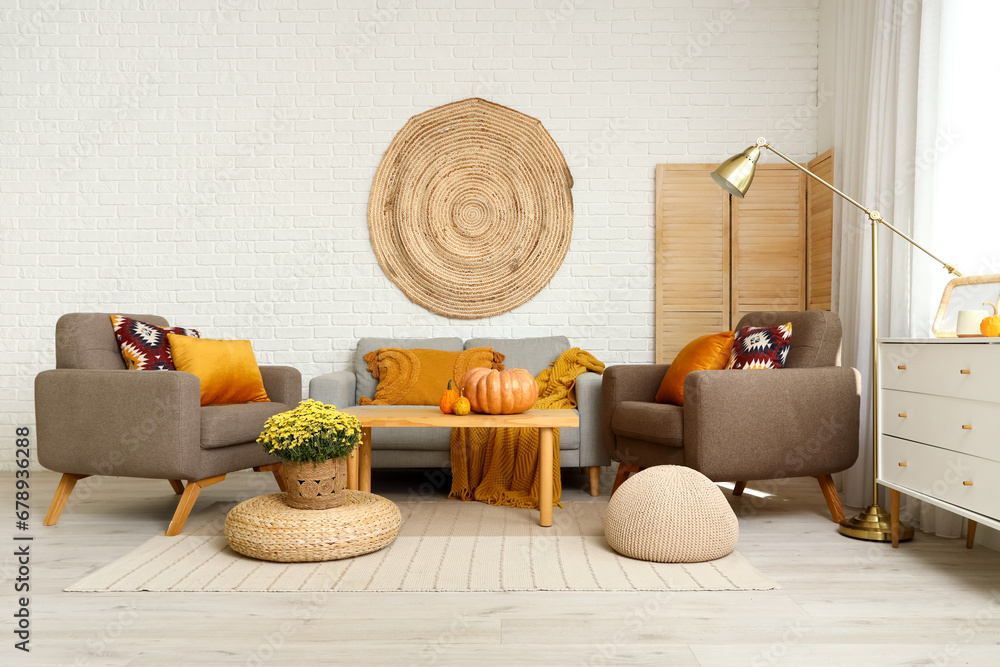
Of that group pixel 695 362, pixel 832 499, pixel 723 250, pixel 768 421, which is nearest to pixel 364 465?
pixel 695 362

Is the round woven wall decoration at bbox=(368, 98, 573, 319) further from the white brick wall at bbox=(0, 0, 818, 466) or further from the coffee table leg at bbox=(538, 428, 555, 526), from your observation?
the coffee table leg at bbox=(538, 428, 555, 526)

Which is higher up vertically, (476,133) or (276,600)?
(476,133)

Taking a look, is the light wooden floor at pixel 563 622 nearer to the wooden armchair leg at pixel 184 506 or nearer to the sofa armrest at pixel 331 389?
the wooden armchair leg at pixel 184 506

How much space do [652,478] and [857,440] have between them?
1.07 meters

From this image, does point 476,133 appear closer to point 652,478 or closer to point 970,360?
point 652,478

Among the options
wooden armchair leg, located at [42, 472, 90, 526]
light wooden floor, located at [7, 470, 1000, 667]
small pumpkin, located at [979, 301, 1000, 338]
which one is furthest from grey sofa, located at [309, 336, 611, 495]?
small pumpkin, located at [979, 301, 1000, 338]

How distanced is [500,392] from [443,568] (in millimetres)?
798

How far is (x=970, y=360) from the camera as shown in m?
2.26

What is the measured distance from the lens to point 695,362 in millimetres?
3340

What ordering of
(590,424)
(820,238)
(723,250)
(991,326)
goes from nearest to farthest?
(991,326) < (590,424) < (820,238) < (723,250)

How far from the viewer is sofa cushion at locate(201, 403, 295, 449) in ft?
9.55

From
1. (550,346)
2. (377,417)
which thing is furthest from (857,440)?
(377,417)

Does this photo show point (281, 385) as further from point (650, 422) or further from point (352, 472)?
point (650, 422)

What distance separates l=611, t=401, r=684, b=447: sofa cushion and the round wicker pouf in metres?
1.17
